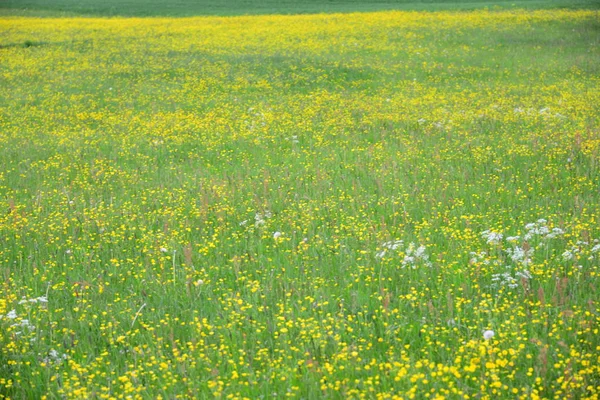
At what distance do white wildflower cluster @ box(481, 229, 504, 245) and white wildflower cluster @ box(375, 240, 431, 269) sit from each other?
59 centimetres

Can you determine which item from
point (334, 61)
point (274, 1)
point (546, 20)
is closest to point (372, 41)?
point (334, 61)

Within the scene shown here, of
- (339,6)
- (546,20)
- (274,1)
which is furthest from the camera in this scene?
(274,1)

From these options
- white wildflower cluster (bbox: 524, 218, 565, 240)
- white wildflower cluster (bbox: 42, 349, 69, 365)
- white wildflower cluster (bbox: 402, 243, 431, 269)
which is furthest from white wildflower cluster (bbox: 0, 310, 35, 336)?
white wildflower cluster (bbox: 524, 218, 565, 240)

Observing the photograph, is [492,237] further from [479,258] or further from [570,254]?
[570,254]

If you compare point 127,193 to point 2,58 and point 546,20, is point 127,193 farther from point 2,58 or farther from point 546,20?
point 546,20

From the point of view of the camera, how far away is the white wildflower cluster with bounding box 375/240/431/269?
5.54m

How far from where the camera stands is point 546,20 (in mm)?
25281

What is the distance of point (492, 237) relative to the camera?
5.76 m

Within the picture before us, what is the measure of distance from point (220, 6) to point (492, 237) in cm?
3729

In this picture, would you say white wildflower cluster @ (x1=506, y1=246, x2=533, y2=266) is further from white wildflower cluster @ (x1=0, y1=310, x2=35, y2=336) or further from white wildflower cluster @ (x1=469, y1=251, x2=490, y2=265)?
white wildflower cluster @ (x1=0, y1=310, x2=35, y2=336)

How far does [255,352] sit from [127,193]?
432 centimetres

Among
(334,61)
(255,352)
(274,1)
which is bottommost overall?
(255,352)

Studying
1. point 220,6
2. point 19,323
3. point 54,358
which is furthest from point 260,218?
point 220,6

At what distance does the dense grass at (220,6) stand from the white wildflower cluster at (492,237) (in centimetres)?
2891
